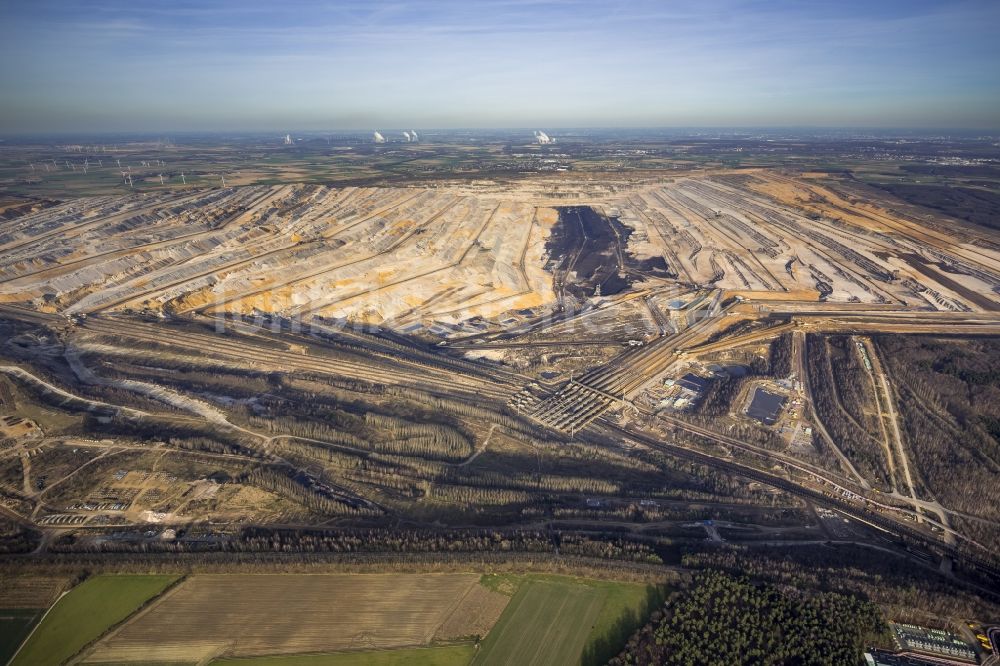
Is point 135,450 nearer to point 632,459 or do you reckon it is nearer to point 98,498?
point 98,498

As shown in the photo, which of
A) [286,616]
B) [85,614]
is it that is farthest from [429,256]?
[85,614]

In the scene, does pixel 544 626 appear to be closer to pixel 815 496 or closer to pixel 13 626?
pixel 815 496

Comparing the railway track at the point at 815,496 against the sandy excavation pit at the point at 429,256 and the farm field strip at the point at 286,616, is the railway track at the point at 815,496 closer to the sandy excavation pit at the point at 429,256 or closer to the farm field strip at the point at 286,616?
the farm field strip at the point at 286,616

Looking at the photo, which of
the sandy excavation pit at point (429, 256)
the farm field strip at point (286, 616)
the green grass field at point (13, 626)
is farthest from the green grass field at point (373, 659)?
the sandy excavation pit at point (429, 256)

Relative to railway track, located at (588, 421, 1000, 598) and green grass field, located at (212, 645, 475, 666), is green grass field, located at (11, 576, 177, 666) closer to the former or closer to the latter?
green grass field, located at (212, 645, 475, 666)

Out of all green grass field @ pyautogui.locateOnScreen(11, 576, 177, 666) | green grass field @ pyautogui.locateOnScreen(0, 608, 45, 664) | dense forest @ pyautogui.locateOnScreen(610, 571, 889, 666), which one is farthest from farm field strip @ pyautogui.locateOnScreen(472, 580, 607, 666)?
green grass field @ pyautogui.locateOnScreen(0, 608, 45, 664)

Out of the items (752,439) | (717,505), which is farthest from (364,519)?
(752,439)
